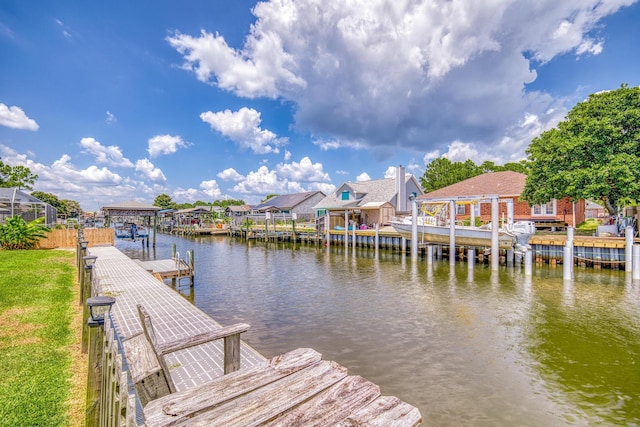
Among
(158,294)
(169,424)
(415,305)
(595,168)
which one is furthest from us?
(595,168)

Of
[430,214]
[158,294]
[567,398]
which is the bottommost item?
[567,398]

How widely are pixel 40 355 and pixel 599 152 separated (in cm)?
2773

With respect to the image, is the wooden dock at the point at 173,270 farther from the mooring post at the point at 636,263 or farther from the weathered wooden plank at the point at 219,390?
the mooring post at the point at 636,263

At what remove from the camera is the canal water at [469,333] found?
6.09 metres

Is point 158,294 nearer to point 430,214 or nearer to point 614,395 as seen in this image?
point 614,395

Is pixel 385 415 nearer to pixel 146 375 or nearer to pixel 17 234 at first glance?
pixel 146 375

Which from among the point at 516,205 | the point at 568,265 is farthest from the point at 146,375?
the point at 516,205

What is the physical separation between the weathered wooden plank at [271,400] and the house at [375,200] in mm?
34506

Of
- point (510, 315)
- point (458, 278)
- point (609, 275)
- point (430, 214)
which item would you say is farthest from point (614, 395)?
point (430, 214)

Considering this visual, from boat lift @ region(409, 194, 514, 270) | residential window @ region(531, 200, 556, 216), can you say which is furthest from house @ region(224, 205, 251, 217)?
boat lift @ region(409, 194, 514, 270)

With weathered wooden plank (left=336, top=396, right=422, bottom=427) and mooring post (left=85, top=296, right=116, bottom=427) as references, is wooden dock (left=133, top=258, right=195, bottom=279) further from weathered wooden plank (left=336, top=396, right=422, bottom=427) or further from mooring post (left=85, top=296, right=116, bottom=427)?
weathered wooden plank (left=336, top=396, right=422, bottom=427)

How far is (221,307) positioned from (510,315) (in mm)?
10002

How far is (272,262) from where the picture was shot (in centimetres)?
2427

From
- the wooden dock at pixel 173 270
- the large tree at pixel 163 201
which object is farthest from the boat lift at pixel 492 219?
the large tree at pixel 163 201
